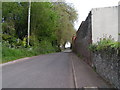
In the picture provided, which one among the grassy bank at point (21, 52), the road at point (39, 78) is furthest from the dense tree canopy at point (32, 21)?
the road at point (39, 78)

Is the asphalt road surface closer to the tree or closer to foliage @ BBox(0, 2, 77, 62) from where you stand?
foliage @ BBox(0, 2, 77, 62)

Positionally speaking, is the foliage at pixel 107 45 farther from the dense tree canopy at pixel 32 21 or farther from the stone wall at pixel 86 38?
the dense tree canopy at pixel 32 21

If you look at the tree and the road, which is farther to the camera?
the tree

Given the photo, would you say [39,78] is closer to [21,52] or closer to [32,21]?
[21,52]

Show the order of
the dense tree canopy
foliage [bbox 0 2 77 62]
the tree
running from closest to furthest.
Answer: foliage [bbox 0 2 77 62]
the dense tree canopy
the tree

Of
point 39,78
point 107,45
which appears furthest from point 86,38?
point 39,78

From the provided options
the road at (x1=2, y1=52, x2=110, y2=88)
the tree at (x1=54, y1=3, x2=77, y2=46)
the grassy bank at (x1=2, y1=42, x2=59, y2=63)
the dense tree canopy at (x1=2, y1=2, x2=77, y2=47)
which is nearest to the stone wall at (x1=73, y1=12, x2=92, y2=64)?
the road at (x1=2, y1=52, x2=110, y2=88)

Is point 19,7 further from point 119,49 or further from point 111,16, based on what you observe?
point 119,49

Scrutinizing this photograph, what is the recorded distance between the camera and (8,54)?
19797 mm

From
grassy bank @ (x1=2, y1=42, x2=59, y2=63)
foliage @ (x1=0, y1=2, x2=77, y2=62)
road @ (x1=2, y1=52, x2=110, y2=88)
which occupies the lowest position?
road @ (x1=2, y1=52, x2=110, y2=88)

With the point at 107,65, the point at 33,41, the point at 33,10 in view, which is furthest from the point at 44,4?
the point at 107,65

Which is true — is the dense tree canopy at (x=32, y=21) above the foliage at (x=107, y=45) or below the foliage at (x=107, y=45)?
above

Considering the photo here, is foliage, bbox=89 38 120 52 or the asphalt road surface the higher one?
foliage, bbox=89 38 120 52

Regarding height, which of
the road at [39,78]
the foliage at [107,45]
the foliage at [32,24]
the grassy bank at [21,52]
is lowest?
the road at [39,78]
